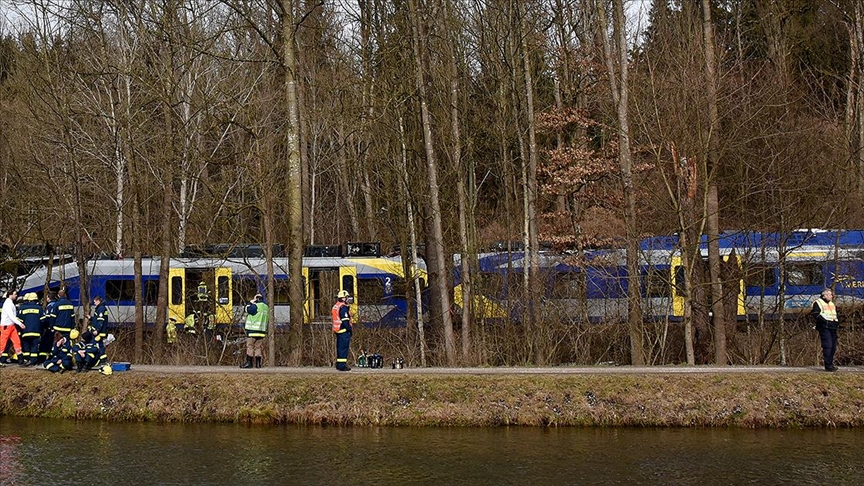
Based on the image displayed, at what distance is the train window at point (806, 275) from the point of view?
96.6 ft

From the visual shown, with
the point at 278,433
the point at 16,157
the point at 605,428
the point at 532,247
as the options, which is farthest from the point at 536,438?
the point at 16,157

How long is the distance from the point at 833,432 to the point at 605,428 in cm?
390

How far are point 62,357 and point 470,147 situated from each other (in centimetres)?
1289

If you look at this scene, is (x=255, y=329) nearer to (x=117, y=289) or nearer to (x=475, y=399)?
(x=475, y=399)

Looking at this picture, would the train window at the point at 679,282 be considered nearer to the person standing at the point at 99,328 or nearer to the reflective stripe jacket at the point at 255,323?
the reflective stripe jacket at the point at 255,323

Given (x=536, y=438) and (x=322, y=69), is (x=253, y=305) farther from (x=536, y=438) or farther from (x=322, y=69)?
(x=322, y=69)

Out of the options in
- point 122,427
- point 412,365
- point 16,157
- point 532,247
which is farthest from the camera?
point 16,157

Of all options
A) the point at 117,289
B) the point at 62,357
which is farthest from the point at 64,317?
the point at 117,289

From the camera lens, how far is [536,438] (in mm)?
16797

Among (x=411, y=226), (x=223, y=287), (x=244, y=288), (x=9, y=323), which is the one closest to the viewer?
(x=9, y=323)

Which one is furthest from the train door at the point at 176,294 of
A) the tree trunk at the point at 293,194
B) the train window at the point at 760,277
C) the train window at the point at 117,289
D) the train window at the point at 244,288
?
the train window at the point at 760,277

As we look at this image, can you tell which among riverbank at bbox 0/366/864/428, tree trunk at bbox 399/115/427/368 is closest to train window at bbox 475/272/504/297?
tree trunk at bbox 399/115/427/368

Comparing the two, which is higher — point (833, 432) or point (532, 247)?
point (532, 247)

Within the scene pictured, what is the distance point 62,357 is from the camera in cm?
2098
